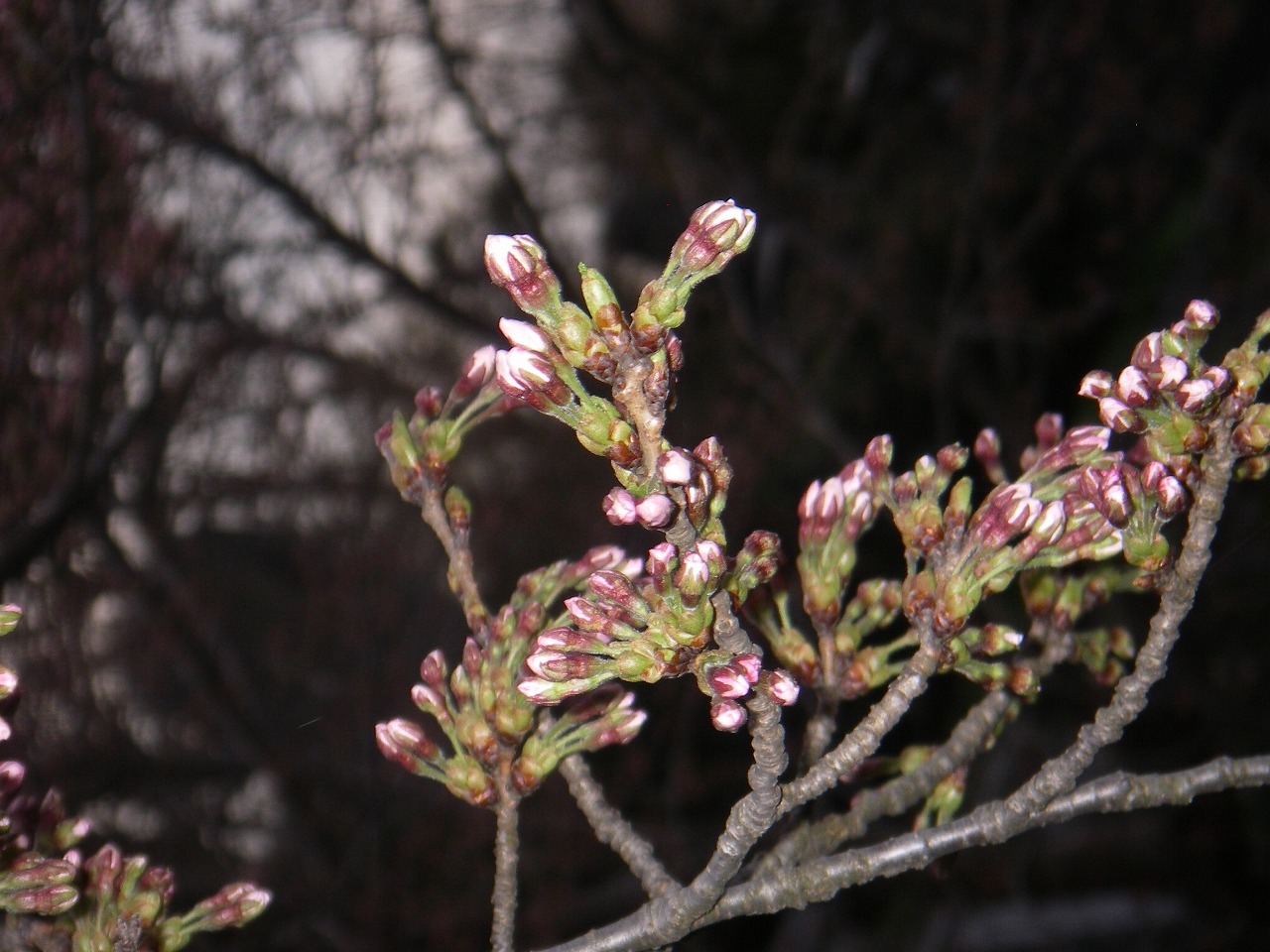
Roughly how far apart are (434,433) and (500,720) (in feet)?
0.90

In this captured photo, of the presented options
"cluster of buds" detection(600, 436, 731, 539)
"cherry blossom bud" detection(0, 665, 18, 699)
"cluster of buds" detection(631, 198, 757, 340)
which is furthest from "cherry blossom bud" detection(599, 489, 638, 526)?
"cherry blossom bud" detection(0, 665, 18, 699)

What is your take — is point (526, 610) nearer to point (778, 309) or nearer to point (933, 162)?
point (778, 309)

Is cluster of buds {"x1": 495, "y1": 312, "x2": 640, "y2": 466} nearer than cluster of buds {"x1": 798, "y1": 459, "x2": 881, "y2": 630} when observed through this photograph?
Yes

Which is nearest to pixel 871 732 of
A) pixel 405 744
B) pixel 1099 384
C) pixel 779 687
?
pixel 779 687

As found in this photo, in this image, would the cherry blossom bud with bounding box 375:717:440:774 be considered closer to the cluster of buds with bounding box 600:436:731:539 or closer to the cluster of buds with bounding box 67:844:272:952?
the cluster of buds with bounding box 67:844:272:952

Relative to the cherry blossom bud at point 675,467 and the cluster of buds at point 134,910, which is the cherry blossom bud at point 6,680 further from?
the cherry blossom bud at point 675,467

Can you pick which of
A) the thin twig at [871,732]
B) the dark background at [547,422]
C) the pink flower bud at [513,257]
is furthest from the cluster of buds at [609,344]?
the dark background at [547,422]

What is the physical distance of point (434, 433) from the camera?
96 cm

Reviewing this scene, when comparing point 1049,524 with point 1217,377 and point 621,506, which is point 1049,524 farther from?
point 621,506

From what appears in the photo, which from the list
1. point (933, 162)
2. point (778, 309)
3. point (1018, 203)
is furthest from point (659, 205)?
point (1018, 203)

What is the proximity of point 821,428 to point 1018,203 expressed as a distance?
1.78 meters

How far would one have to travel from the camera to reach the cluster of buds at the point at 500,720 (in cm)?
89

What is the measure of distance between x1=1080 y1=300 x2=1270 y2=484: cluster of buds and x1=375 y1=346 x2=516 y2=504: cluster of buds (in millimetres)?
524

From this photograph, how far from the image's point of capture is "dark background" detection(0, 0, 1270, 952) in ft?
10.3
